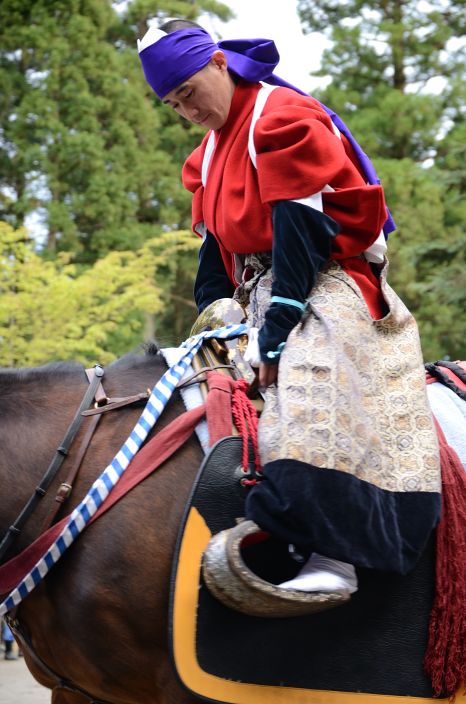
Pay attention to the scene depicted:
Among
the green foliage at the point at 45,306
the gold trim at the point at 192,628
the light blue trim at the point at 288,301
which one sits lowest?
the green foliage at the point at 45,306

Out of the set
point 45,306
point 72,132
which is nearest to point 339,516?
point 45,306

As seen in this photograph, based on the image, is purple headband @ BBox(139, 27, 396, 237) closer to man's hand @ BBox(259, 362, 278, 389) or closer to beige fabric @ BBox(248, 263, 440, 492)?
beige fabric @ BBox(248, 263, 440, 492)

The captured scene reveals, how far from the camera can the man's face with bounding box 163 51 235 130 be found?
2936 mm

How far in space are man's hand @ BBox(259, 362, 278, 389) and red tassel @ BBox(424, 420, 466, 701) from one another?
2.27 feet

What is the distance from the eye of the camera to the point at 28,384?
295 cm

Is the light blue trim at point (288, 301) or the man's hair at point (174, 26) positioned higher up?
the man's hair at point (174, 26)

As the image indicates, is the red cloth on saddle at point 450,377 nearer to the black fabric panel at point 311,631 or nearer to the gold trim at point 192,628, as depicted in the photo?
the black fabric panel at point 311,631

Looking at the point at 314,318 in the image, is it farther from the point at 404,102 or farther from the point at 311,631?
Result: the point at 404,102

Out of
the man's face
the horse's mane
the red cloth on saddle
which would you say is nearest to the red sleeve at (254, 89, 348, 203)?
the man's face

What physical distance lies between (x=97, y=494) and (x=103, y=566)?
8.3 inches

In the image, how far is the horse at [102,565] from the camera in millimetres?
2619

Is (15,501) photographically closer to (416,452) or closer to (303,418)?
(303,418)

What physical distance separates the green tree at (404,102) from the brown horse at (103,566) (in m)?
17.3

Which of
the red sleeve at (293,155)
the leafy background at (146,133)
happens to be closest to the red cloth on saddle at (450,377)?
the red sleeve at (293,155)
